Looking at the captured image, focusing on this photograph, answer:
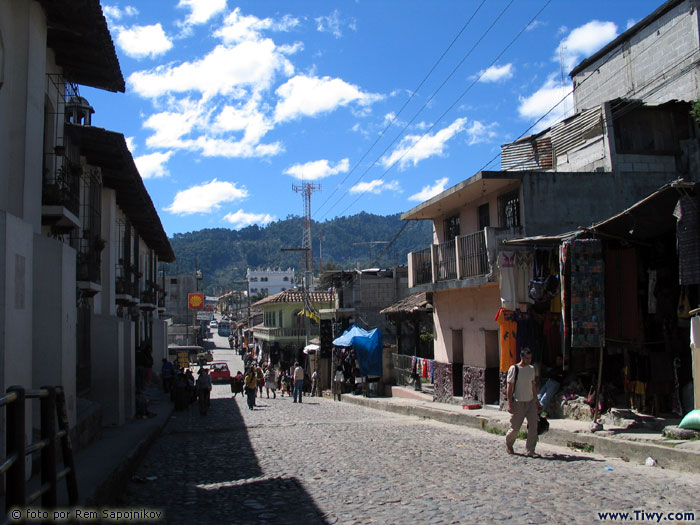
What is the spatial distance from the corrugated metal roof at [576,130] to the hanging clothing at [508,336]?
708 centimetres

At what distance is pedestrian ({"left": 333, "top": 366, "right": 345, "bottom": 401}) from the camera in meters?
27.3

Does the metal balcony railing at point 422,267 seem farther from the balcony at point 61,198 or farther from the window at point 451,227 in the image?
the balcony at point 61,198

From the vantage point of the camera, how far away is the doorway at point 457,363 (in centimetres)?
2067

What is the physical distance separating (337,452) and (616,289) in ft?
18.3

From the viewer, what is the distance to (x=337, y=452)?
10.9 meters

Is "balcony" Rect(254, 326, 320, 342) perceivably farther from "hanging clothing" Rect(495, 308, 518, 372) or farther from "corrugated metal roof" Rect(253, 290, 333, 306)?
"hanging clothing" Rect(495, 308, 518, 372)

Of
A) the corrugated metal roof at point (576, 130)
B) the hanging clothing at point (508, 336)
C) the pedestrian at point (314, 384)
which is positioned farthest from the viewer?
the pedestrian at point (314, 384)

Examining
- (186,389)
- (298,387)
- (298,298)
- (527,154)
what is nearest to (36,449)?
(186,389)

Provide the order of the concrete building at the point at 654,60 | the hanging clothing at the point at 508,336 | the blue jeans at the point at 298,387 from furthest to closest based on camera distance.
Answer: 1. the blue jeans at the point at 298,387
2. the concrete building at the point at 654,60
3. the hanging clothing at the point at 508,336

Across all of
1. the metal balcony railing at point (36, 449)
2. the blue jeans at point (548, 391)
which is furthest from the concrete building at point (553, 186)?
the metal balcony railing at point (36, 449)

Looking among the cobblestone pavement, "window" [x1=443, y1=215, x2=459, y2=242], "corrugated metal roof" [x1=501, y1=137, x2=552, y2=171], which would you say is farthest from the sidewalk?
"corrugated metal roof" [x1=501, y1=137, x2=552, y2=171]

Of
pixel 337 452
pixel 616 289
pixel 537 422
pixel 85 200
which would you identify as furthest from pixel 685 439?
pixel 85 200

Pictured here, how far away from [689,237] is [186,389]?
1844cm

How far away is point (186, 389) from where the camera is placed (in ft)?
76.9
